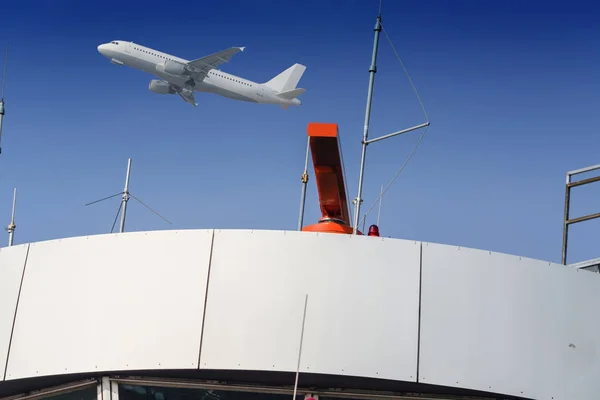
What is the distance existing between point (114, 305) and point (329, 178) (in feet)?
10.6

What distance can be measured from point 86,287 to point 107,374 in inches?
→ 44.7

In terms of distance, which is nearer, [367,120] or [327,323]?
[327,323]

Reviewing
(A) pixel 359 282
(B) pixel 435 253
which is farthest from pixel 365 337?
(B) pixel 435 253

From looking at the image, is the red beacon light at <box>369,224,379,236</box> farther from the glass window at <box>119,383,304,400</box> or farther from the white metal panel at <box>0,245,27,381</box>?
the white metal panel at <box>0,245,27,381</box>

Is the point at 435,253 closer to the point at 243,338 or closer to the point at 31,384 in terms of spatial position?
the point at 243,338

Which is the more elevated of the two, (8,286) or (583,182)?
(583,182)

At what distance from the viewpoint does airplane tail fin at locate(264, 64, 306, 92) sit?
8294 cm

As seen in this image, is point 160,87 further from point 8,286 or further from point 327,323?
point 327,323

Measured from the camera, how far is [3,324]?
11688 millimetres

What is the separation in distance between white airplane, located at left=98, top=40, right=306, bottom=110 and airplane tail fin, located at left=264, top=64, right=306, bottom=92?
5089 millimetres

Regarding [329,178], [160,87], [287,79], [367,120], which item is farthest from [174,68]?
[329,178]

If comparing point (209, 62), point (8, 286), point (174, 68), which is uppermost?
point (209, 62)

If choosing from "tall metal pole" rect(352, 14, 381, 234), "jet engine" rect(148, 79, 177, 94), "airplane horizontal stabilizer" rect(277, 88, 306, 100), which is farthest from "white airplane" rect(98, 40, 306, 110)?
"tall metal pole" rect(352, 14, 381, 234)

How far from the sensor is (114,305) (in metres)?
10.9
